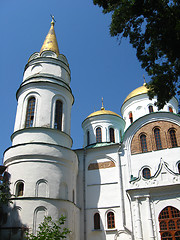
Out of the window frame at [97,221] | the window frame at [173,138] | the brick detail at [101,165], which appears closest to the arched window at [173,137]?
the window frame at [173,138]

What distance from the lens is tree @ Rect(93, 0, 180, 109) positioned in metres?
8.75

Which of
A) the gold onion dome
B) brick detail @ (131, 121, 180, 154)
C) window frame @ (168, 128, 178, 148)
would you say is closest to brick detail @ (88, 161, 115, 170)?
brick detail @ (131, 121, 180, 154)

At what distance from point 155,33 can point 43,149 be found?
8625 millimetres

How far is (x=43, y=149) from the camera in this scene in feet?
46.3

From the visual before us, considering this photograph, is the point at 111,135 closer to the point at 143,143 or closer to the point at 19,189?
the point at 143,143

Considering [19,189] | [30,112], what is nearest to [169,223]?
[19,189]

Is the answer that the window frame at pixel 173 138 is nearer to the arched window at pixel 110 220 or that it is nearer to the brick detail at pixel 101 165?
the brick detail at pixel 101 165

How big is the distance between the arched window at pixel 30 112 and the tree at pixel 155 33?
803cm

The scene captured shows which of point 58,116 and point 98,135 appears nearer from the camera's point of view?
point 58,116

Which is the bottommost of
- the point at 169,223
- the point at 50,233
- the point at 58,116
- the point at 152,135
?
the point at 50,233

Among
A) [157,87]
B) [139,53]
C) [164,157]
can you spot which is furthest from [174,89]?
[164,157]

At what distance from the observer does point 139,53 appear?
34.3 ft

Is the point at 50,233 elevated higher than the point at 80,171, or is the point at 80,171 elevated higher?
the point at 80,171

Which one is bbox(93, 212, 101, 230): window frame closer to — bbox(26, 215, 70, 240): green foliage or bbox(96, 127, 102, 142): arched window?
bbox(26, 215, 70, 240): green foliage
